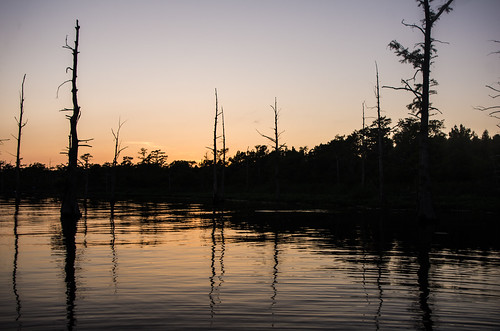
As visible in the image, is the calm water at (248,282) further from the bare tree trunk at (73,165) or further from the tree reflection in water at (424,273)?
the bare tree trunk at (73,165)

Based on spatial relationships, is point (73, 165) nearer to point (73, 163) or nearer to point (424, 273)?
point (73, 163)

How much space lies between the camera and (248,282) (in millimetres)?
9070

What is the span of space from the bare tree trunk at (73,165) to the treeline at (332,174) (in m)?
15.7

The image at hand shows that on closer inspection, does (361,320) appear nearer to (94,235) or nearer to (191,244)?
(191,244)

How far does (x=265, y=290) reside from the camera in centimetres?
833

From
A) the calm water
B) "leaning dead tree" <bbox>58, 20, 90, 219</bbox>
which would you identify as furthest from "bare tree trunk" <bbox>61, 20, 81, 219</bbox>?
the calm water

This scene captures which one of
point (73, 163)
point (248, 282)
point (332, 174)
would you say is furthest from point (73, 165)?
point (332, 174)

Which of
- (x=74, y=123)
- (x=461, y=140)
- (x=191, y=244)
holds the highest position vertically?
(x=461, y=140)

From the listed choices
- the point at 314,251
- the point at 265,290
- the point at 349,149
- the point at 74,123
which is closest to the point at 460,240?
the point at 314,251

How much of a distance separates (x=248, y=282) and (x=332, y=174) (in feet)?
292

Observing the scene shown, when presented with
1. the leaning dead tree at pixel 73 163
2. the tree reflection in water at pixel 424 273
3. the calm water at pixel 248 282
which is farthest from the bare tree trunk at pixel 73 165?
the tree reflection in water at pixel 424 273

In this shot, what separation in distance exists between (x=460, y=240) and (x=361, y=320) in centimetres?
1239

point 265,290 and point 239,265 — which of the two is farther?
point 239,265

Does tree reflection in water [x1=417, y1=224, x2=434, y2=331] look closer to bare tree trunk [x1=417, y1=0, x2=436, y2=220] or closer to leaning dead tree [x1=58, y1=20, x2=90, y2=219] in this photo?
bare tree trunk [x1=417, y1=0, x2=436, y2=220]
